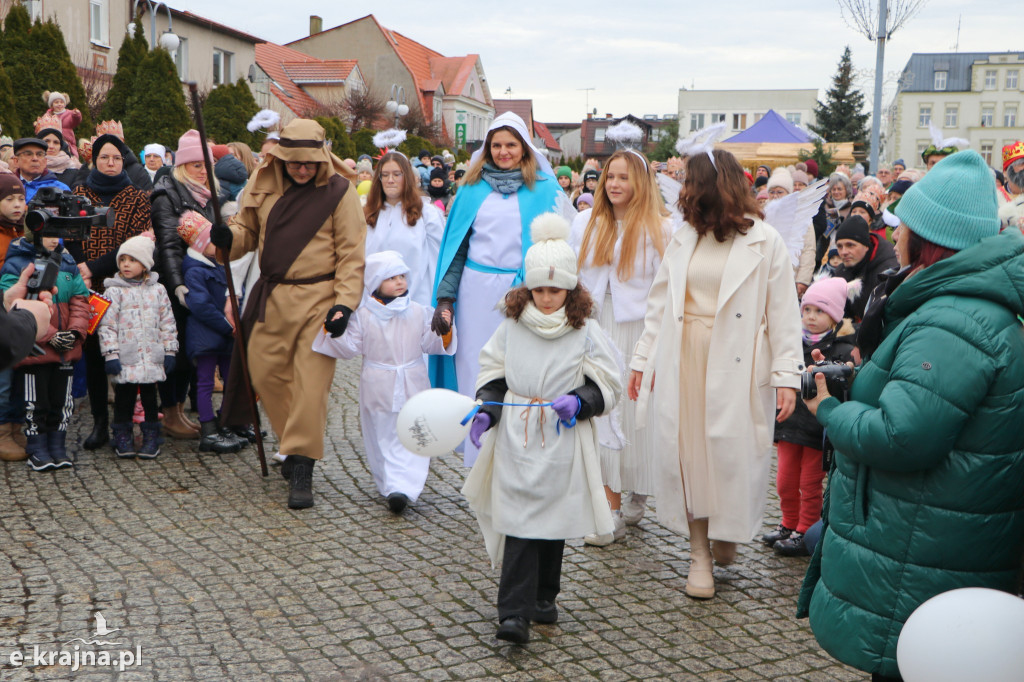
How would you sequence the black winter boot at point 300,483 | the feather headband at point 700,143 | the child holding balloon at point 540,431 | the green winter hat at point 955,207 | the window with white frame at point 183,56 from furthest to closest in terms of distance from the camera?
the window with white frame at point 183,56 → the black winter boot at point 300,483 → the feather headband at point 700,143 → the child holding balloon at point 540,431 → the green winter hat at point 955,207

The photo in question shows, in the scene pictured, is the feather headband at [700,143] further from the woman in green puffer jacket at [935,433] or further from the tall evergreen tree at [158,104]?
the tall evergreen tree at [158,104]

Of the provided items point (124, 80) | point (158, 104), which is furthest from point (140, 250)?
point (124, 80)

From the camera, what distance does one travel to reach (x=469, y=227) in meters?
6.27

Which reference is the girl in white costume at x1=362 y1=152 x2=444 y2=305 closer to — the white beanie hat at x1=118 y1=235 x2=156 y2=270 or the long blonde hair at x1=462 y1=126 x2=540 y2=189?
the long blonde hair at x1=462 y1=126 x2=540 y2=189

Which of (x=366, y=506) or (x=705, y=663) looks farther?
(x=366, y=506)

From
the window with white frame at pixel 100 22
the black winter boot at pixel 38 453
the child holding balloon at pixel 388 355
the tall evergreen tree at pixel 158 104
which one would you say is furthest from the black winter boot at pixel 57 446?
the window with white frame at pixel 100 22

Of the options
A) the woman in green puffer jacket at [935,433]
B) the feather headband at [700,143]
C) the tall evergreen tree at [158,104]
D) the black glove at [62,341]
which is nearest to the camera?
the woman in green puffer jacket at [935,433]

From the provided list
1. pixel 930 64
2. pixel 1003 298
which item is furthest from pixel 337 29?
pixel 1003 298

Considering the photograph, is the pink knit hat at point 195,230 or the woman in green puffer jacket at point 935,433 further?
the pink knit hat at point 195,230

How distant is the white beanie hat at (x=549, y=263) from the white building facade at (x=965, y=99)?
9246 centimetres

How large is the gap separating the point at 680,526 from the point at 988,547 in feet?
7.37

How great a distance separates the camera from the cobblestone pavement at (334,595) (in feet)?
13.4

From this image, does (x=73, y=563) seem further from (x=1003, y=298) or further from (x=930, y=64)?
(x=930, y=64)

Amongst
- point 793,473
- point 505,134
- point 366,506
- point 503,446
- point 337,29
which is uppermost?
point 337,29
